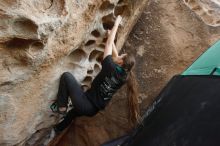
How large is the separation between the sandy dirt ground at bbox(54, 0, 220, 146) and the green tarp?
→ 4.00 ft

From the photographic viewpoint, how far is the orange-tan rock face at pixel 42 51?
304 centimetres

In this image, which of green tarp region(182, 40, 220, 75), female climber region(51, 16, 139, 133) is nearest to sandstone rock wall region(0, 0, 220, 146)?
female climber region(51, 16, 139, 133)

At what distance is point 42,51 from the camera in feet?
10.9

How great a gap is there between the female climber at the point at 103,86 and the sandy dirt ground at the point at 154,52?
92cm

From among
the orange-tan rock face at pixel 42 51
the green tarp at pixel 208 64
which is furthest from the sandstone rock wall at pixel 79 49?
the green tarp at pixel 208 64

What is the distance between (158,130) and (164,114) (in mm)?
191

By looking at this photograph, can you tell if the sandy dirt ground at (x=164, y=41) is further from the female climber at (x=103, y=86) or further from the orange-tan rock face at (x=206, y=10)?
the female climber at (x=103, y=86)

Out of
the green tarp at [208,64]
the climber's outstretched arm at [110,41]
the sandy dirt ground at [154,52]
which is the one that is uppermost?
the climber's outstretched arm at [110,41]

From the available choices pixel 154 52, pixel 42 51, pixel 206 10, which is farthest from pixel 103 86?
pixel 206 10

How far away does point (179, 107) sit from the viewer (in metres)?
3.07

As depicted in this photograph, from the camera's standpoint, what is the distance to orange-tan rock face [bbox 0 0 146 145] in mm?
3039

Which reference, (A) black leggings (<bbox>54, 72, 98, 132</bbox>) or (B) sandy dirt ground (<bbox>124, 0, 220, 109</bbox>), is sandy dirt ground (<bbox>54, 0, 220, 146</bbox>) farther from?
(A) black leggings (<bbox>54, 72, 98, 132</bbox>)

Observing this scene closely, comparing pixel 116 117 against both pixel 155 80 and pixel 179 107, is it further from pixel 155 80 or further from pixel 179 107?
pixel 179 107

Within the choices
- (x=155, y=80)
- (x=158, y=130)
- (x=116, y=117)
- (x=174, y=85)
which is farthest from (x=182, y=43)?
(x=158, y=130)
